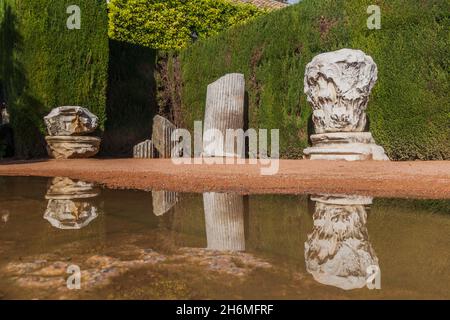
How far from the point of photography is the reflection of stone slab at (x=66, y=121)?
28.3 ft

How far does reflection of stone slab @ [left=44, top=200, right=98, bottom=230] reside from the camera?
2123mm

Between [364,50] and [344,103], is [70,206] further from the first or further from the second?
[364,50]

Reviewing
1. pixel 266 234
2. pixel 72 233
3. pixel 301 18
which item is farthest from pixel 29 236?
pixel 301 18

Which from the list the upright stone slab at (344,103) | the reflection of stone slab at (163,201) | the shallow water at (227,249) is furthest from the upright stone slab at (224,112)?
the shallow water at (227,249)

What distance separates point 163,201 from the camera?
3.05 meters

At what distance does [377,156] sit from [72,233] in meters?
5.88

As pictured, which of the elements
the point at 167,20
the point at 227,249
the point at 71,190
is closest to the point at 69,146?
the point at 71,190

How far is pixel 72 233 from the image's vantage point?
191cm

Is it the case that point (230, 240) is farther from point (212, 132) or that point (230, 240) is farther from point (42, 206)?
point (212, 132)

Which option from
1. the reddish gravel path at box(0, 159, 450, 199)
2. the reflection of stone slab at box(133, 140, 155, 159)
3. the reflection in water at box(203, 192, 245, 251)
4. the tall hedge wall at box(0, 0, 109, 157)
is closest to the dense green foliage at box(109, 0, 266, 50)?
the tall hedge wall at box(0, 0, 109, 157)

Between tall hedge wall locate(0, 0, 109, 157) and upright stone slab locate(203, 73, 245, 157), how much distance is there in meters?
3.45

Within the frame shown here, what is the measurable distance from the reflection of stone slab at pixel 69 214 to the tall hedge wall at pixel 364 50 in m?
5.96

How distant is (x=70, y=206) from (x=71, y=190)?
102 centimetres

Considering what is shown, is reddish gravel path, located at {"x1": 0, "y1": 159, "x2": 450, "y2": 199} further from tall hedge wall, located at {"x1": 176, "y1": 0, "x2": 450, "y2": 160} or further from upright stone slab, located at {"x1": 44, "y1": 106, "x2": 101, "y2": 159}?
upright stone slab, located at {"x1": 44, "y1": 106, "x2": 101, "y2": 159}
